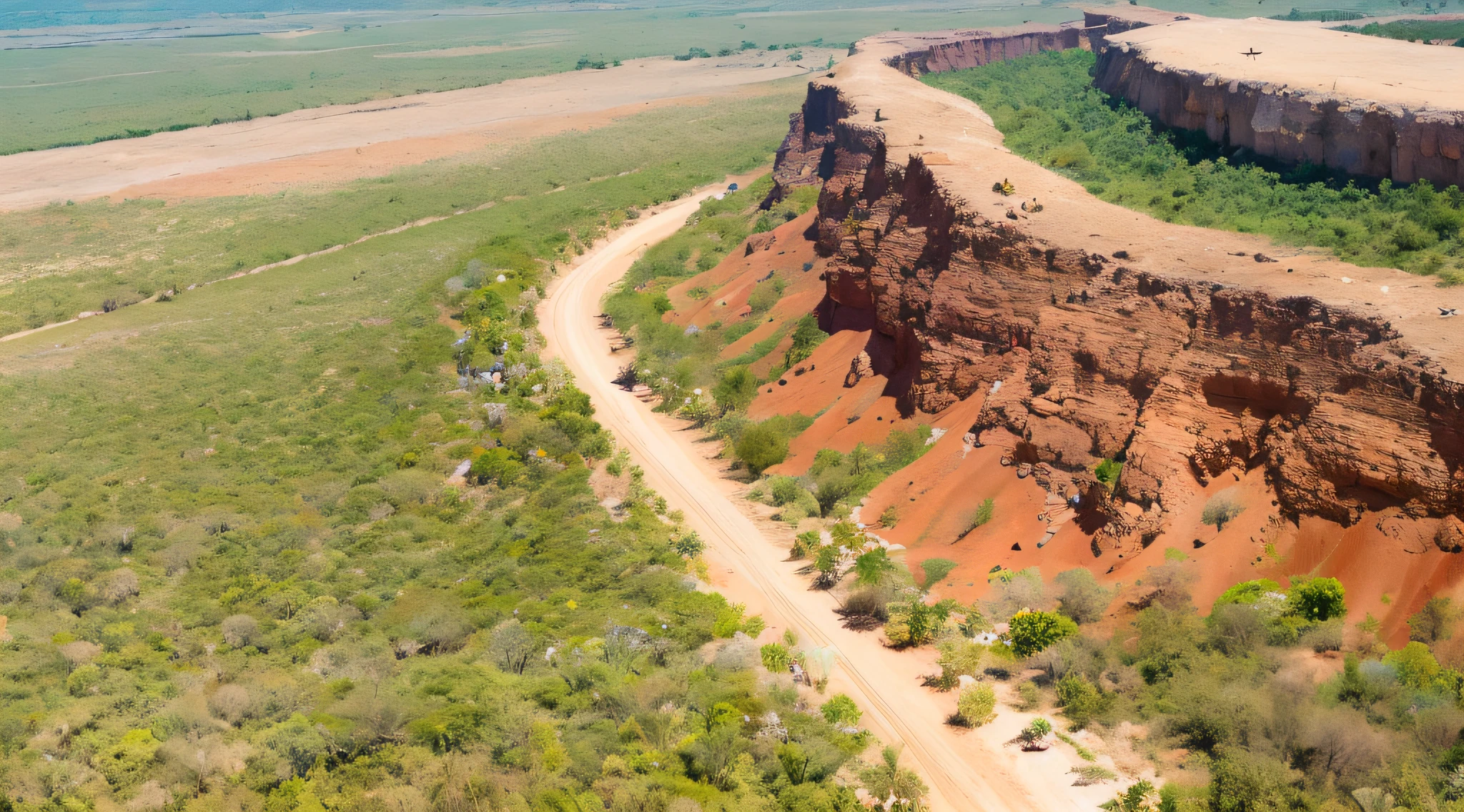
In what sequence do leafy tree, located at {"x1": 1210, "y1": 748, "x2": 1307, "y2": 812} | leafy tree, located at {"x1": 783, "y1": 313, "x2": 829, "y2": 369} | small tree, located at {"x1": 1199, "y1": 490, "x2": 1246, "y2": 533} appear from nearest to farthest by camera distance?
leafy tree, located at {"x1": 1210, "y1": 748, "x2": 1307, "y2": 812} → small tree, located at {"x1": 1199, "y1": 490, "x2": 1246, "y2": 533} → leafy tree, located at {"x1": 783, "y1": 313, "x2": 829, "y2": 369}

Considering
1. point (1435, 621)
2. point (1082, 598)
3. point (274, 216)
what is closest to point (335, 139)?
point (274, 216)

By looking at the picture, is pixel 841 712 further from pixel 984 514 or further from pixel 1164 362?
pixel 1164 362

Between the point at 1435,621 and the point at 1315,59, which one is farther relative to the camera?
the point at 1315,59

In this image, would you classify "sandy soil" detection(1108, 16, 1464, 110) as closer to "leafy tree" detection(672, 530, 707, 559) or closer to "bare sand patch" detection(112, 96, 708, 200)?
"leafy tree" detection(672, 530, 707, 559)

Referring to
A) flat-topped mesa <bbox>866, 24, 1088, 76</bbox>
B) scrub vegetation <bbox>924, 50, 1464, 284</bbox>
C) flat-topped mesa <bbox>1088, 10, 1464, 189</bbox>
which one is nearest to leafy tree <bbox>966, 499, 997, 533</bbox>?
scrub vegetation <bbox>924, 50, 1464, 284</bbox>

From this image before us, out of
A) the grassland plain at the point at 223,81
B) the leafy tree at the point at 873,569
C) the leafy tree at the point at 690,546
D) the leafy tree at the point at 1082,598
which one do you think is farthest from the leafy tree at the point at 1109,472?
the grassland plain at the point at 223,81

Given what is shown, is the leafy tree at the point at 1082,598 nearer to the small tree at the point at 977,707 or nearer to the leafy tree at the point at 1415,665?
the small tree at the point at 977,707

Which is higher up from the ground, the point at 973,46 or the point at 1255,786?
the point at 973,46
